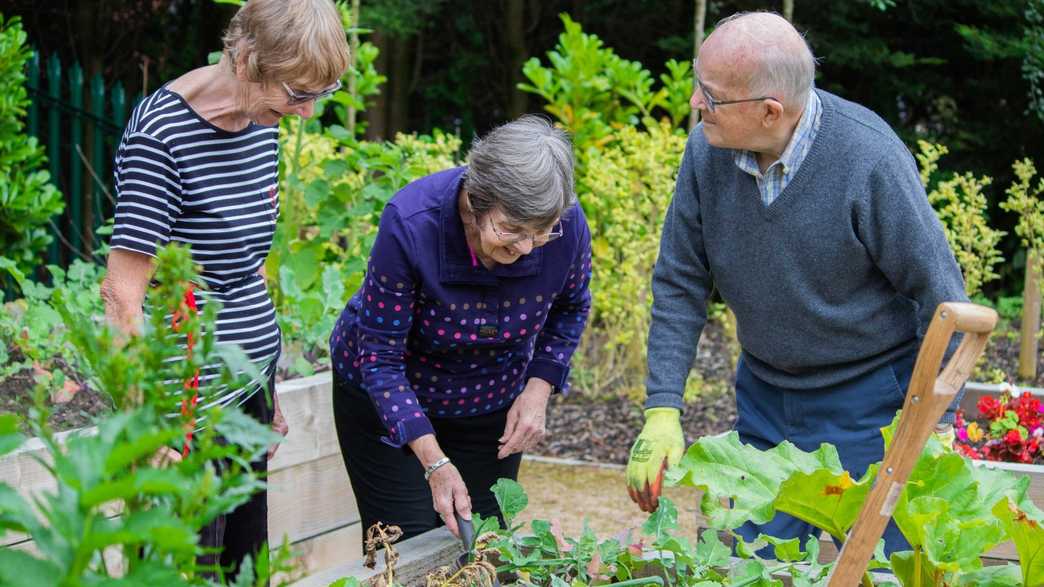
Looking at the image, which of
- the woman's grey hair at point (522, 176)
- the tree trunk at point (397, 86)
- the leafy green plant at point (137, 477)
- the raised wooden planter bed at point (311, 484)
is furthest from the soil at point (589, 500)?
the tree trunk at point (397, 86)

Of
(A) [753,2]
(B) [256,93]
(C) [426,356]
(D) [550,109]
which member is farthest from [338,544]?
(A) [753,2]

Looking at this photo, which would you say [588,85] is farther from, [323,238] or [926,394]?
[926,394]

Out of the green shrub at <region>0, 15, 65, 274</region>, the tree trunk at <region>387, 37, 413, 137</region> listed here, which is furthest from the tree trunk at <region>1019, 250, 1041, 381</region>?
the tree trunk at <region>387, 37, 413, 137</region>

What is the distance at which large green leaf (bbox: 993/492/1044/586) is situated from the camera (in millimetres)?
1492

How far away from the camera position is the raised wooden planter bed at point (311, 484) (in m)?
3.09

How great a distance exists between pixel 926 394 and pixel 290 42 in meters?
1.29

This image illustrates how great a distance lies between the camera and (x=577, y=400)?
5.44 m

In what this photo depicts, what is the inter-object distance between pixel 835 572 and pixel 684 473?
344 mm

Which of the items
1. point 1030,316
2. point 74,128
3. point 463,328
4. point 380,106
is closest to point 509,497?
point 463,328

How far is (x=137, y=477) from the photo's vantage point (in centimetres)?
79

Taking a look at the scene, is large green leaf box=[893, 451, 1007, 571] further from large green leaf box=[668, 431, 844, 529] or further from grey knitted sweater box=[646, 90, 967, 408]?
grey knitted sweater box=[646, 90, 967, 408]

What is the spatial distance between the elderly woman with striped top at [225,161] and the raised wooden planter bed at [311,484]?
0.86 meters

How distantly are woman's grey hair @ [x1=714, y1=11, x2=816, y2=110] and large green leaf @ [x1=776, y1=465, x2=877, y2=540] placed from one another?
85 cm

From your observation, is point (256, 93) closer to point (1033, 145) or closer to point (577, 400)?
point (577, 400)
